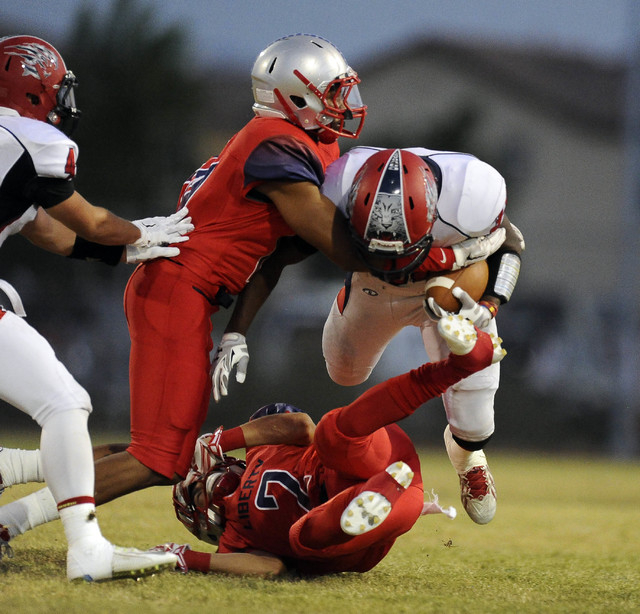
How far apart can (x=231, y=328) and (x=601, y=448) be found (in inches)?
248

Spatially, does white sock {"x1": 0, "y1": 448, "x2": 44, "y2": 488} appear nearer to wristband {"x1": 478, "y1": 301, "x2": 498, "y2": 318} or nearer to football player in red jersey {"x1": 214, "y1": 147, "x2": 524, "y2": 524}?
football player in red jersey {"x1": 214, "y1": 147, "x2": 524, "y2": 524}

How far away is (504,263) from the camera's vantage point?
2.90 m

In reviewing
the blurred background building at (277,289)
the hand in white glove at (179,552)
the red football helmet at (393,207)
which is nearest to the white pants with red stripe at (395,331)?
the red football helmet at (393,207)

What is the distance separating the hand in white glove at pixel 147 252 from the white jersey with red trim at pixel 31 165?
34 cm

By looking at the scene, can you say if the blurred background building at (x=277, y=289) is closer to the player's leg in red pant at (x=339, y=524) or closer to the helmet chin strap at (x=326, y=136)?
the helmet chin strap at (x=326, y=136)

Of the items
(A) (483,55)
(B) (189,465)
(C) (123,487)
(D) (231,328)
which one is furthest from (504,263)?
(A) (483,55)

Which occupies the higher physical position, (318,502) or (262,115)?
(262,115)

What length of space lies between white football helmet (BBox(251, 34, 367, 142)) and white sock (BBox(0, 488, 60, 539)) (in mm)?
1264

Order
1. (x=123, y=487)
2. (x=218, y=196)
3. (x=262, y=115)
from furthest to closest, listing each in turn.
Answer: (x=262, y=115) < (x=218, y=196) < (x=123, y=487)

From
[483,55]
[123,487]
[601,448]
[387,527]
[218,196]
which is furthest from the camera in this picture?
[483,55]

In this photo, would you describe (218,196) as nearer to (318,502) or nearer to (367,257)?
(367,257)

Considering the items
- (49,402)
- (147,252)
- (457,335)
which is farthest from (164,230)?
(457,335)

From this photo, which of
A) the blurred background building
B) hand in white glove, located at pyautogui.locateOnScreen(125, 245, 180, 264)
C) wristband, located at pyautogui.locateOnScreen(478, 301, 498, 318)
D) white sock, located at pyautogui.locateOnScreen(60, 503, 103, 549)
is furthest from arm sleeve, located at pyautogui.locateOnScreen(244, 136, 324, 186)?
the blurred background building

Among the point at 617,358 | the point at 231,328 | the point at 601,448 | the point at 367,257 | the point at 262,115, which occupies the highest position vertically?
the point at 262,115
